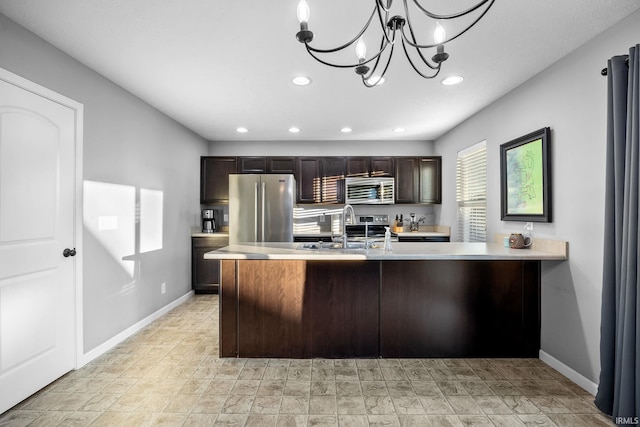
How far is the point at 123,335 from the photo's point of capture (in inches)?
122

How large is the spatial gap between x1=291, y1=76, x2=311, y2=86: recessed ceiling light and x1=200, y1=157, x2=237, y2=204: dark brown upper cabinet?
257cm

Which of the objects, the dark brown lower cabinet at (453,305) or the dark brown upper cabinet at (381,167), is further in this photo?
the dark brown upper cabinet at (381,167)

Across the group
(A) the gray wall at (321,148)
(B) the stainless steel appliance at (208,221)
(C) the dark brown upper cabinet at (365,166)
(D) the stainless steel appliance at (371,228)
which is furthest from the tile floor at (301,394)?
(A) the gray wall at (321,148)

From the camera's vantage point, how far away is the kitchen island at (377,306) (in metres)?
2.68

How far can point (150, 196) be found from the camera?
364 cm

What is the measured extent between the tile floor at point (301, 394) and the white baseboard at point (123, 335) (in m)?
0.08

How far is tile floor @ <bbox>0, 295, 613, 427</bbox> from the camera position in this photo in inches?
75.7

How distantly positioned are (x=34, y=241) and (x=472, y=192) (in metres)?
4.36

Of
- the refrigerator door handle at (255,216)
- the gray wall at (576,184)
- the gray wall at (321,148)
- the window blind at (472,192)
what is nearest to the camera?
the gray wall at (576,184)

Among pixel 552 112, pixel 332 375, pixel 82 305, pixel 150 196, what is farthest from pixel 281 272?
pixel 552 112

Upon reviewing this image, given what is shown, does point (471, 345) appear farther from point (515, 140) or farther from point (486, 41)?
point (486, 41)

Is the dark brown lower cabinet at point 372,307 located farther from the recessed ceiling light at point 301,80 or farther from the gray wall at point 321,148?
the gray wall at point 321,148

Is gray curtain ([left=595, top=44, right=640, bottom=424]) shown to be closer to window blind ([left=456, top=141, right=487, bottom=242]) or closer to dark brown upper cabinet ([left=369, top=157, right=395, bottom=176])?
window blind ([left=456, top=141, right=487, bottom=242])

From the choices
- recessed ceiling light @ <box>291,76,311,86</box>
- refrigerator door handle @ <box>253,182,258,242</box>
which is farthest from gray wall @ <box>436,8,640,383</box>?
refrigerator door handle @ <box>253,182,258,242</box>
